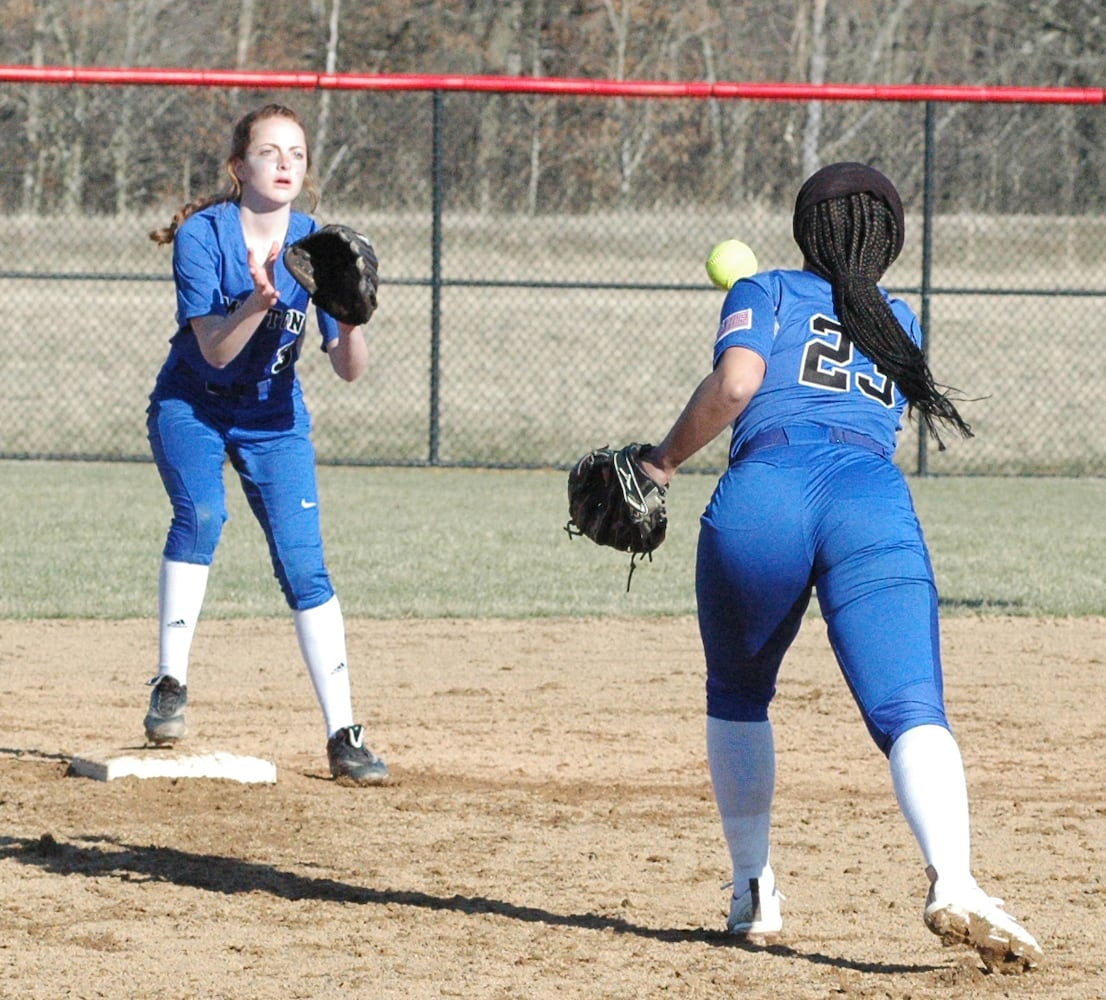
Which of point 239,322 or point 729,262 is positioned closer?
point 239,322

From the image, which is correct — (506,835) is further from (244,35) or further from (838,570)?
(244,35)

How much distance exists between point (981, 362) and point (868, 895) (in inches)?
614

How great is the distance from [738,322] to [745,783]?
37.3 inches

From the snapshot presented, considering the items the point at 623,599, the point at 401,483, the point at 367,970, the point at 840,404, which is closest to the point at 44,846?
the point at 367,970

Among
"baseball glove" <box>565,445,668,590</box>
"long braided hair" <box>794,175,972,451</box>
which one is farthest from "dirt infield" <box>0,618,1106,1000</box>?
"long braided hair" <box>794,175,972,451</box>

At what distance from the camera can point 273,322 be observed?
200 inches

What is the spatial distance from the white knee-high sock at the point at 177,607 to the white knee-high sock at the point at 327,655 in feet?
1.06

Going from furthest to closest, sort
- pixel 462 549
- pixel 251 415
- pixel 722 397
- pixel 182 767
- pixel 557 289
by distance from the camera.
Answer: pixel 557 289, pixel 462 549, pixel 182 767, pixel 251 415, pixel 722 397

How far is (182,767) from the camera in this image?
5.28m

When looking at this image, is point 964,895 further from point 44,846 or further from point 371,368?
point 371,368

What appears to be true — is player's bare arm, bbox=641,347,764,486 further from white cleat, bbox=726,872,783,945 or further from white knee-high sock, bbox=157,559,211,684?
white knee-high sock, bbox=157,559,211,684

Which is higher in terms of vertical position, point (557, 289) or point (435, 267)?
point (557, 289)

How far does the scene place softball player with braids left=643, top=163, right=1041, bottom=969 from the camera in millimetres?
3385

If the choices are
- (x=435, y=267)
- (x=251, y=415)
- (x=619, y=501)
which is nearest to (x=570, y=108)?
(x=435, y=267)
